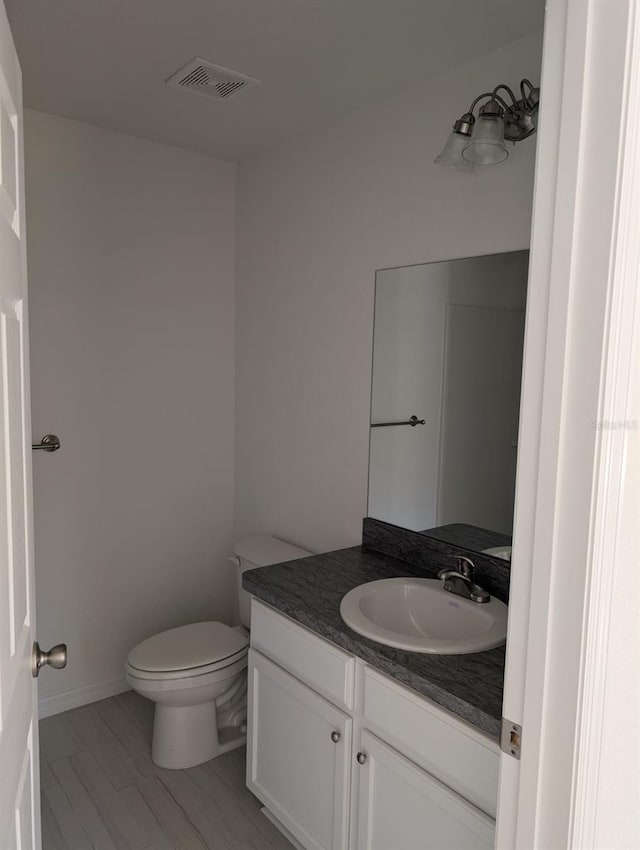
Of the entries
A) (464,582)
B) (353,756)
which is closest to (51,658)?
(353,756)

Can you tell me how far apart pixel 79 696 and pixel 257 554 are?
100cm

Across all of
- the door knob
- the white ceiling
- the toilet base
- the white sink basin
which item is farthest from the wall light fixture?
the toilet base

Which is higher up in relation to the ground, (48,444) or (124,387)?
(124,387)

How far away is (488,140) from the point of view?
1581 millimetres

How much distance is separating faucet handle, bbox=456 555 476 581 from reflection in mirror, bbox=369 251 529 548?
0.13 metres

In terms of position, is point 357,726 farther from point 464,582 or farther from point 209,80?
point 209,80

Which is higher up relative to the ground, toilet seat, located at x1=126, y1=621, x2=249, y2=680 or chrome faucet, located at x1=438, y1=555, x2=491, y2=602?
chrome faucet, located at x1=438, y1=555, x2=491, y2=602

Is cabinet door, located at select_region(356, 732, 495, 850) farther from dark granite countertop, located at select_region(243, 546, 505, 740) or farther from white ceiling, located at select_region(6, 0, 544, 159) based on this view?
white ceiling, located at select_region(6, 0, 544, 159)

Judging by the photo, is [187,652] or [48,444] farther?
[48,444]

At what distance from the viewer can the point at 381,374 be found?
2252 millimetres

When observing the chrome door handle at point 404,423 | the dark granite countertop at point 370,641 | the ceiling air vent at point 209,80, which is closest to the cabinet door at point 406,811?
the dark granite countertop at point 370,641

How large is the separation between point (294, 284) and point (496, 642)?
1643mm

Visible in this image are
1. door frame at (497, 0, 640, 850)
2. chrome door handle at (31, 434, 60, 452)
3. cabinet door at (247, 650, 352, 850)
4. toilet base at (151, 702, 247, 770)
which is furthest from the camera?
chrome door handle at (31, 434, 60, 452)

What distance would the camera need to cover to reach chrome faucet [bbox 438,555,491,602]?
1767 mm
